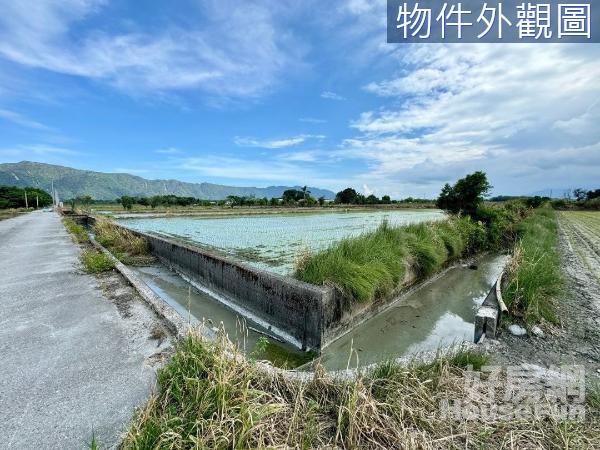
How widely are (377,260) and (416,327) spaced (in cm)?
132

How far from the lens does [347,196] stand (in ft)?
245

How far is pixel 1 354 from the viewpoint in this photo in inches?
121

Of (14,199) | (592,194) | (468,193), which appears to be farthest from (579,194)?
(14,199)

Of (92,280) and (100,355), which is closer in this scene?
(100,355)

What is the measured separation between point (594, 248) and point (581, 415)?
11.8 meters

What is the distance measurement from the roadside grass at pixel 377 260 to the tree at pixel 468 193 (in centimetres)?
646

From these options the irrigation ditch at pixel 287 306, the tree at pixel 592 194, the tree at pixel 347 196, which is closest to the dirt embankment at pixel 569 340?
the irrigation ditch at pixel 287 306

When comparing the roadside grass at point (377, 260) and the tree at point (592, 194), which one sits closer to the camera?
the roadside grass at point (377, 260)

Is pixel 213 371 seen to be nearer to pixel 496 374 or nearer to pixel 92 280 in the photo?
pixel 496 374

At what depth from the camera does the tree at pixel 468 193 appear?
48.3 feet

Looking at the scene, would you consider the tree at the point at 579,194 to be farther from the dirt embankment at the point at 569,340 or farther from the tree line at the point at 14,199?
the tree line at the point at 14,199

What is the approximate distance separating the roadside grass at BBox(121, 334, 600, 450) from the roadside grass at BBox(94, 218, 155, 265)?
7965 mm

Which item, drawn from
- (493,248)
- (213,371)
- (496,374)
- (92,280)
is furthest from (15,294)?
(493,248)

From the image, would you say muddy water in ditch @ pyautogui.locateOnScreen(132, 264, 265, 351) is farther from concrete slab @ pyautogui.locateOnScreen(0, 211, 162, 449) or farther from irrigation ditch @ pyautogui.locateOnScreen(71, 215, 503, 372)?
concrete slab @ pyautogui.locateOnScreen(0, 211, 162, 449)
